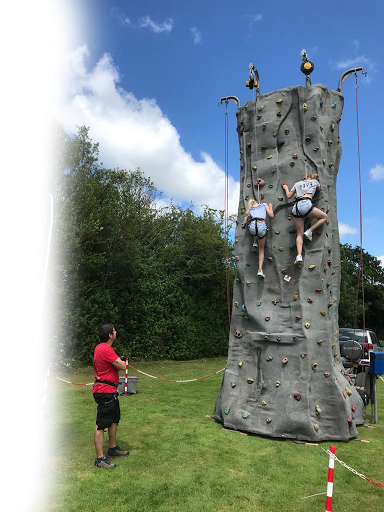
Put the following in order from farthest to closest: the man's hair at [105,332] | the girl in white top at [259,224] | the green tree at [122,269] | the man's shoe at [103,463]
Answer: the green tree at [122,269]
the girl in white top at [259,224]
the man's hair at [105,332]
the man's shoe at [103,463]

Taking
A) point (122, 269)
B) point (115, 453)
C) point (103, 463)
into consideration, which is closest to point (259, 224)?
point (115, 453)

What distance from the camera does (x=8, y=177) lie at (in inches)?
118

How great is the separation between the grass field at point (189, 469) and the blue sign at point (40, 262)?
175cm

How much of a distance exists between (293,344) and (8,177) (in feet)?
17.8

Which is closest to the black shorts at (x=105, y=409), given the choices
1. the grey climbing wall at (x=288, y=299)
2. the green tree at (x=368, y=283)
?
the grey climbing wall at (x=288, y=299)

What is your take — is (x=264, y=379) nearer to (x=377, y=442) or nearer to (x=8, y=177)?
(x=377, y=442)

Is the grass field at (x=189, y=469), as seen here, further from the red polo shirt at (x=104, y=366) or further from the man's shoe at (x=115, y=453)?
the red polo shirt at (x=104, y=366)

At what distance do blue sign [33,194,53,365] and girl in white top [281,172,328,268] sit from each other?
422 cm

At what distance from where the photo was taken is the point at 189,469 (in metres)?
5.03

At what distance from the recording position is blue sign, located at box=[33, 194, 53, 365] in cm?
397

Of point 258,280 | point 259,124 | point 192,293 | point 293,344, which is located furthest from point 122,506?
point 192,293

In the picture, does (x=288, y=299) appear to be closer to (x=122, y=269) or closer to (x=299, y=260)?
(x=299, y=260)

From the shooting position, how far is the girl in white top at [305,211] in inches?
269

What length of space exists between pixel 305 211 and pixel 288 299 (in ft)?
5.26
